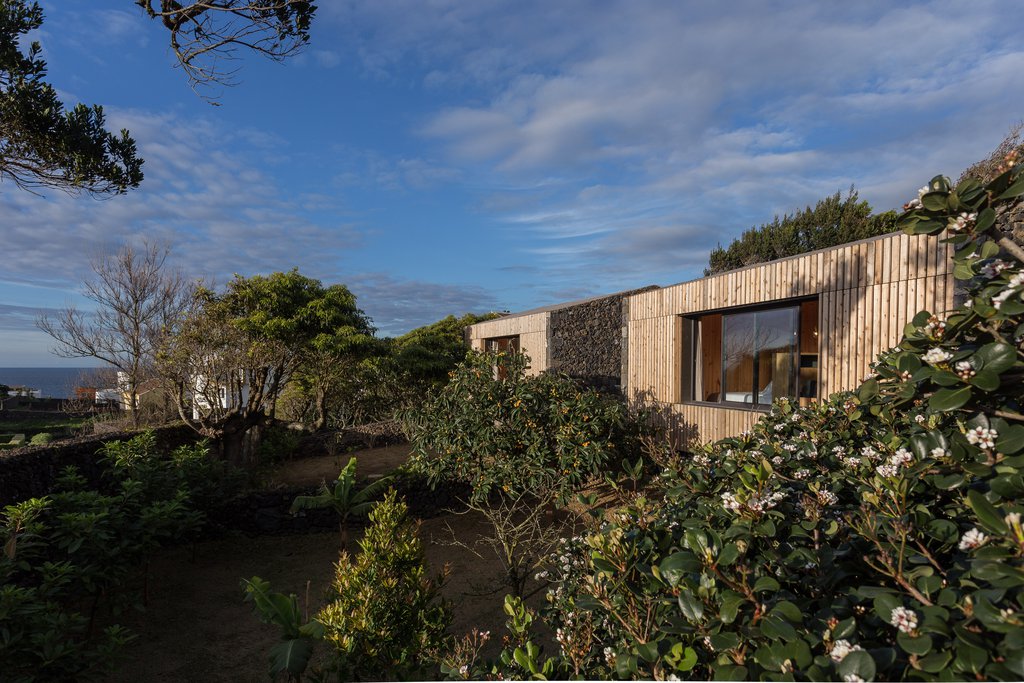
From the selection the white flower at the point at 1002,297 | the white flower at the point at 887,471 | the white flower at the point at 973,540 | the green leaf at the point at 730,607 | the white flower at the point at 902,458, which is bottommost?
the green leaf at the point at 730,607

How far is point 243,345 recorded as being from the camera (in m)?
12.0

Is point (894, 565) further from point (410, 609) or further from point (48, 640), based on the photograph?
point (48, 640)

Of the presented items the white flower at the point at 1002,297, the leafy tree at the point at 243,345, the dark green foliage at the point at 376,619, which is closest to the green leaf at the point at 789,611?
the white flower at the point at 1002,297

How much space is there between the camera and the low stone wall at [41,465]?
657cm

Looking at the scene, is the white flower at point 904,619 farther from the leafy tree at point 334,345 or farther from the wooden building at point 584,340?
the leafy tree at point 334,345

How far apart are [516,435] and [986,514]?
6933 millimetres

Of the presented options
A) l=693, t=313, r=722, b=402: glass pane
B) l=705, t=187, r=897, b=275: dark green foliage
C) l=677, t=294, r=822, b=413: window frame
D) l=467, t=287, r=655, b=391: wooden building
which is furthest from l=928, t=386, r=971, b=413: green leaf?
l=705, t=187, r=897, b=275: dark green foliage

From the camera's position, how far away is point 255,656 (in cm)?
540

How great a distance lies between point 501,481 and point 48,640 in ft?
17.4

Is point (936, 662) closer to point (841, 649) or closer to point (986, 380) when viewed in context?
point (841, 649)

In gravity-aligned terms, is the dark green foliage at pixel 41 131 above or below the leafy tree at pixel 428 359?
above

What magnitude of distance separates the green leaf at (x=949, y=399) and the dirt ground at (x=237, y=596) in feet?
14.0

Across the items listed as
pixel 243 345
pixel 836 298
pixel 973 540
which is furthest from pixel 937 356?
pixel 243 345

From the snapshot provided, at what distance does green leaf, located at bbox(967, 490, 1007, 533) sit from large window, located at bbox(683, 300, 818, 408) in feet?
24.0
